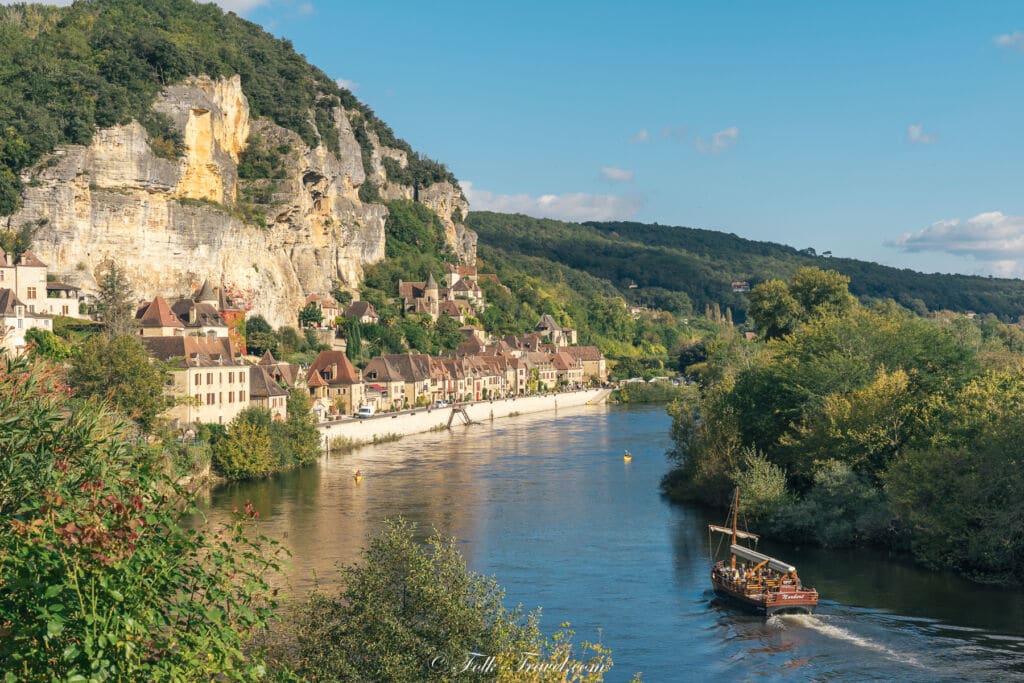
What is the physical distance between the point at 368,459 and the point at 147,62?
36460mm

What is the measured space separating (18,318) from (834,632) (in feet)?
147

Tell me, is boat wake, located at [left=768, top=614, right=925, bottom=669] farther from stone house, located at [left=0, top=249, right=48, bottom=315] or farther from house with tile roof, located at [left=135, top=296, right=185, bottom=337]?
stone house, located at [left=0, top=249, right=48, bottom=315]

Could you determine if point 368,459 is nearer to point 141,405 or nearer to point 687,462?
point 141,405

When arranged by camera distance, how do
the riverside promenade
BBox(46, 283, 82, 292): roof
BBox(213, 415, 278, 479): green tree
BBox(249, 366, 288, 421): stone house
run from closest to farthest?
BBox(213, 415, 278, 479): green tree
BBox(249, 366, 288, 421): stone house
BBox(46, 283, 82, 292): roof
the riverside promenade

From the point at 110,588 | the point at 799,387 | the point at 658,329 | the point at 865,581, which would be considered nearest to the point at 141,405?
the point at 799,387

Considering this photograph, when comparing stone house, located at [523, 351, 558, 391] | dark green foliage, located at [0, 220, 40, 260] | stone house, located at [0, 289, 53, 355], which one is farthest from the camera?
stone house, located at [523, 351, 558, 391]

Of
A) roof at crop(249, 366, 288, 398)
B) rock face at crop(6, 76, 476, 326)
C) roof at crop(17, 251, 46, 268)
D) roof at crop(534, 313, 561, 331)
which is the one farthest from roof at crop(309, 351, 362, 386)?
roof at crop(534, 313, 561, 331)

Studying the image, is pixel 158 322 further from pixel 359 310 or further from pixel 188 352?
pixel 359 310

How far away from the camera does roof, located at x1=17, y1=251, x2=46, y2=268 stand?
200 ft

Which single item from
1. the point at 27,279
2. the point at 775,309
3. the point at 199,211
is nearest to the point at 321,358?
the point at 199,211

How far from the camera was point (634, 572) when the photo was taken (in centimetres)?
3347

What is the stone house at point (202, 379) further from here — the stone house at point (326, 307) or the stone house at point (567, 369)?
the stone house at point (567, 369)

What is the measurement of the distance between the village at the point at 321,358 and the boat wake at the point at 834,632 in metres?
20.9

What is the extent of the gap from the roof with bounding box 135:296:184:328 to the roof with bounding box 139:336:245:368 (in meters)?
5.51
